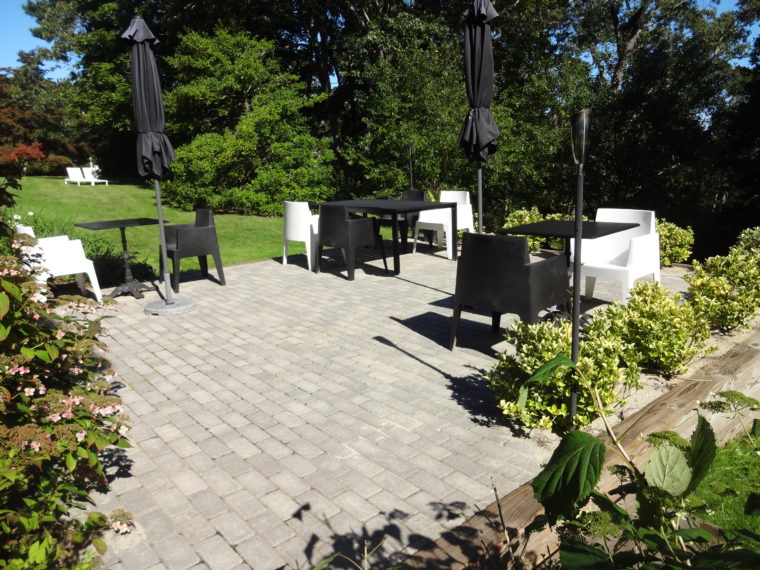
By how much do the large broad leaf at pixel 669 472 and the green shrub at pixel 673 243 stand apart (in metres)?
7.55

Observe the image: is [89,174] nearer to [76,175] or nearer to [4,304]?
[76,175]

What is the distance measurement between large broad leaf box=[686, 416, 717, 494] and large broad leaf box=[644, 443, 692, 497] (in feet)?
0.04

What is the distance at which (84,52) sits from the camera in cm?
2250

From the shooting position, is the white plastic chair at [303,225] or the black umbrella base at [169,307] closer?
the black umbrella base at [169,307]

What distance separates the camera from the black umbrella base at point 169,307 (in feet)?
19.0

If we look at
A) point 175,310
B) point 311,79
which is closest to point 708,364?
point 175,310

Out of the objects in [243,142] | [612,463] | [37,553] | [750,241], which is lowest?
[612,463]

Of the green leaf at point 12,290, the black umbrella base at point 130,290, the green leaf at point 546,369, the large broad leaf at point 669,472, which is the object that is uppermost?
the green leaf at point 12,290

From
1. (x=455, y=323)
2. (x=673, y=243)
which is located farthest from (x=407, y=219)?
(x=455, y=323)

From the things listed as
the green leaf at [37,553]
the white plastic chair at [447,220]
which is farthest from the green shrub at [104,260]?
the green leaf at [37,553]

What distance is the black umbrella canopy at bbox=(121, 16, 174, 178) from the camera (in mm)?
5520

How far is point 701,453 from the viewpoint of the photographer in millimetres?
1070

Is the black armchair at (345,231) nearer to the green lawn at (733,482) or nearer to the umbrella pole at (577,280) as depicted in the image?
the umbrella pole at (577,280)

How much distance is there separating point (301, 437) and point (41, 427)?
4.75 feet
